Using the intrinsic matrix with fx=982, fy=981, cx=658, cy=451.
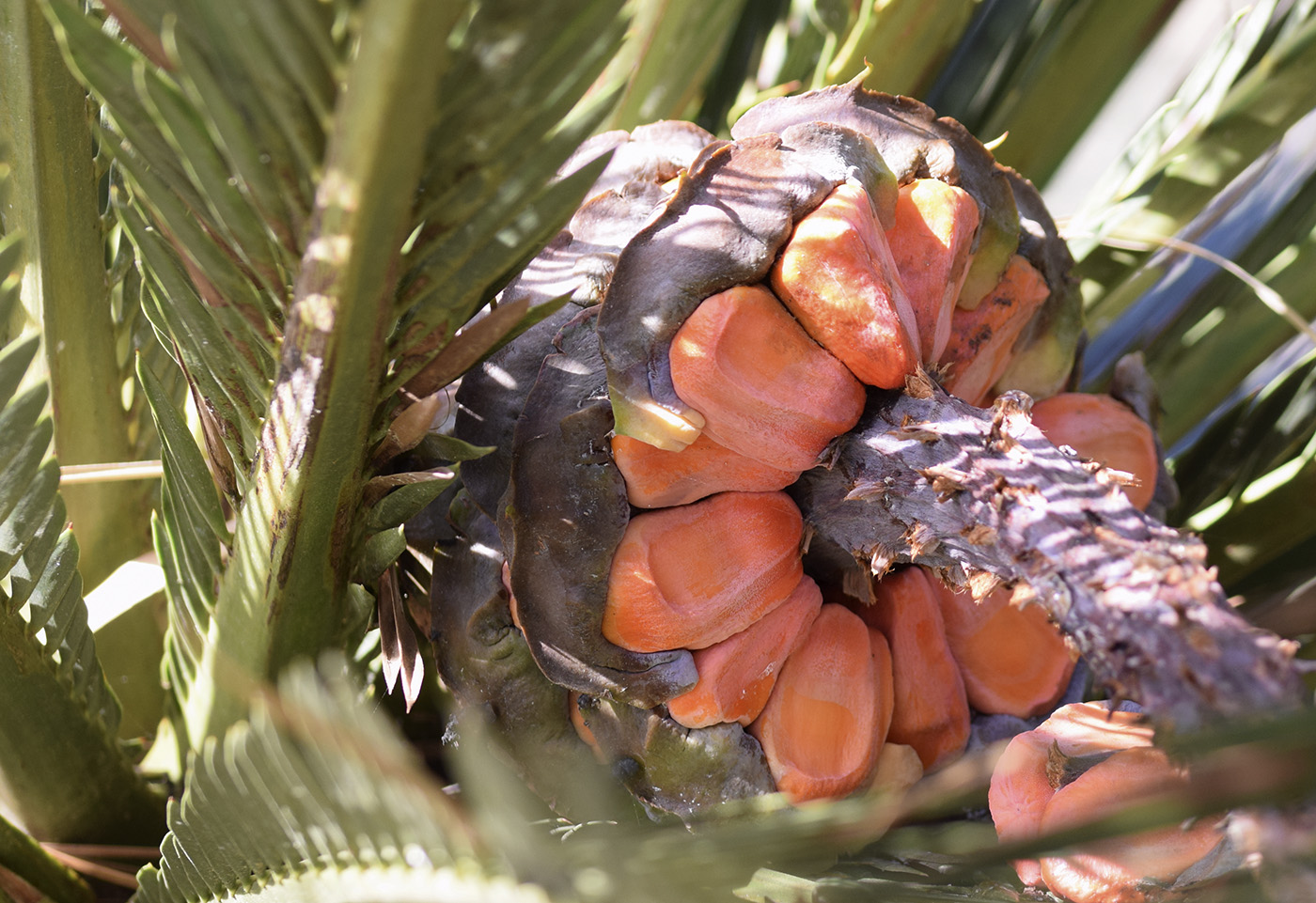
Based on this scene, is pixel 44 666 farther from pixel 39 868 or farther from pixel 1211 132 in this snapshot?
pixel 1211 132

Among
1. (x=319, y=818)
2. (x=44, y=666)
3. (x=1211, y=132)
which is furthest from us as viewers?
(x=1211, y=132)

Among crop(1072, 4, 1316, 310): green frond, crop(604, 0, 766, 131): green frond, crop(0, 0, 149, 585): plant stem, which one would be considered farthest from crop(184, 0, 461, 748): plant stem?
crop(1072, 4, 1316, 310): green frond

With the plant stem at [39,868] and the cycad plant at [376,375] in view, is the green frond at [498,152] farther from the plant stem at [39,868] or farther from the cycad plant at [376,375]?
the plant stem at [39,868]

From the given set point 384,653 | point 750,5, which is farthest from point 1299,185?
point 384,653

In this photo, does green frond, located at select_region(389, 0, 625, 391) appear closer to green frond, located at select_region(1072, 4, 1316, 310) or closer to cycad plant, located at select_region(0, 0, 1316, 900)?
cycad plant, located at select_region(0, 0, 1316, 900)

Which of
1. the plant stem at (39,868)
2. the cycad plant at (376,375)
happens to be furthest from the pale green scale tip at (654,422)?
the plant stem at (39,868)

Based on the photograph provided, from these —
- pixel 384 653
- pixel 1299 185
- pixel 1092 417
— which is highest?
pixel 1299 185

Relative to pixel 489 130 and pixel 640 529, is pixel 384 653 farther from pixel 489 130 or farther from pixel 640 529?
pixel 489 130

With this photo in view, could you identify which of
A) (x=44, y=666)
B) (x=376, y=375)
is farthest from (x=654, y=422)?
(x=44, y=666)
